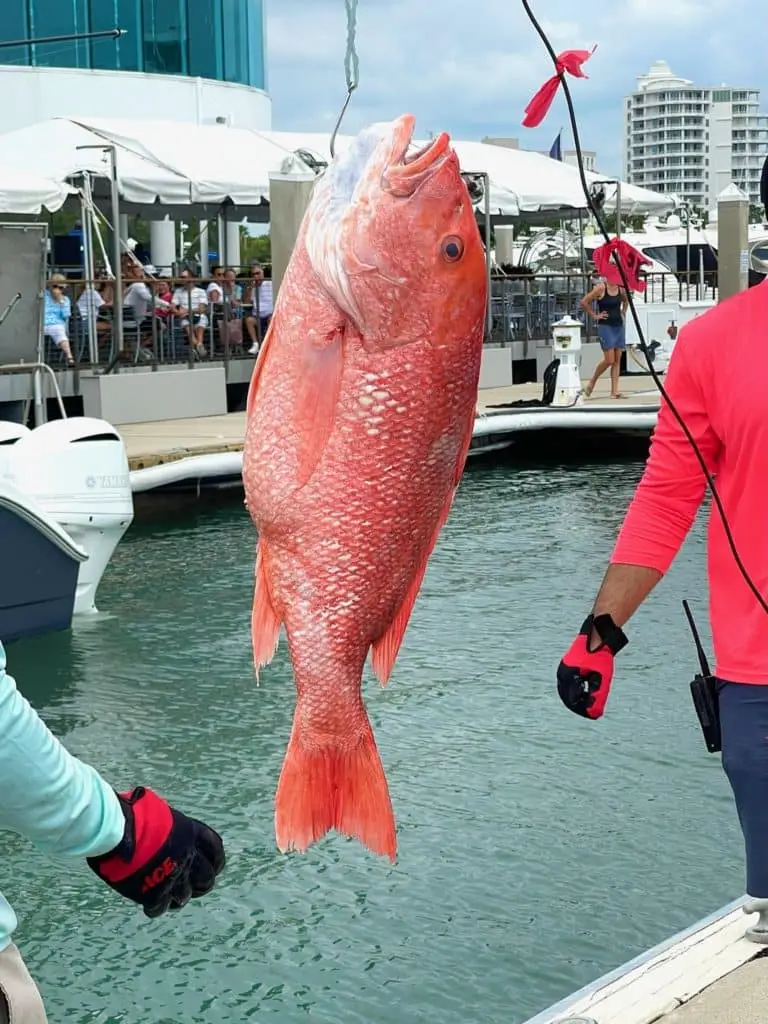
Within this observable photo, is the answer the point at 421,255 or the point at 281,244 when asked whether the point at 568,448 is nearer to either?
the point at 281,244

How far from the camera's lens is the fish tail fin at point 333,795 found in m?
2.03

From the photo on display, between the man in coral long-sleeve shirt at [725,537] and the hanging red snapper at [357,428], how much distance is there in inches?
42.7

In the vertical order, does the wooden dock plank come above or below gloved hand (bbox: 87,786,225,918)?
below

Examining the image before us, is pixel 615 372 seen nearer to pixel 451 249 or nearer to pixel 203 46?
pixel 203 46

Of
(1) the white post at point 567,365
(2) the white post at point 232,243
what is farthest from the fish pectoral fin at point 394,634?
(2) the white post at point 232,243

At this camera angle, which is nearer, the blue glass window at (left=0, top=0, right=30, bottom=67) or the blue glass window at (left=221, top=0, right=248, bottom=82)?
the blue glass window at (left=0, top=0, right=30, bottom=67)

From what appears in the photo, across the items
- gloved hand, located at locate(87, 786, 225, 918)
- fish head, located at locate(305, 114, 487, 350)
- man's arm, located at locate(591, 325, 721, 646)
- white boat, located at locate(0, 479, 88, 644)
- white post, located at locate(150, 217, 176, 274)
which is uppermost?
white post, located at locate(150, 217, 176, 274)

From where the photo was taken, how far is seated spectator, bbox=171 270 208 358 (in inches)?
749

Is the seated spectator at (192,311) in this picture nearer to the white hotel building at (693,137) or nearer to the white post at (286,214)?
the white hotel building at (693,137)

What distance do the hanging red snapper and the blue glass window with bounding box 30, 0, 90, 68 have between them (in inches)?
1166

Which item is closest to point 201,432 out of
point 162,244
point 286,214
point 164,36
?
point 286,214

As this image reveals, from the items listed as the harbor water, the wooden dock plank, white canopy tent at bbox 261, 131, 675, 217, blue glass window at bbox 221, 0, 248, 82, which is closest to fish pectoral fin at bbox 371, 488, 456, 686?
the harbor water

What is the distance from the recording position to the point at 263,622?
2150 mm

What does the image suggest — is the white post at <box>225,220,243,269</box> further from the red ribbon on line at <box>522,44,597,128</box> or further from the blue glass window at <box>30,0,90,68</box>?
the red ribbon on line at <box>522,44,597,128</box>
